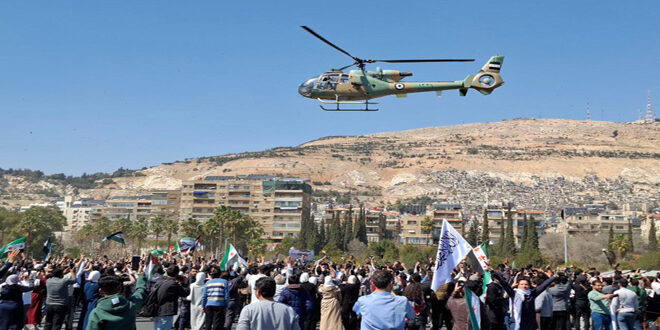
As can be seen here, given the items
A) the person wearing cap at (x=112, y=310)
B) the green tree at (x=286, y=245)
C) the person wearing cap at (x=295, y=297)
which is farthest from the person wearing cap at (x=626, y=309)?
the green tree at (x=286, y=245)

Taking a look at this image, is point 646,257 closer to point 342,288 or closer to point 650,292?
point 650,292

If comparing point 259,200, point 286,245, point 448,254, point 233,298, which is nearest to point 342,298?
point 233,298

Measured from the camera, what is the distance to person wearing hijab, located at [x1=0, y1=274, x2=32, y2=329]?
1138cm

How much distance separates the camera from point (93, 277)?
13398 millimetres

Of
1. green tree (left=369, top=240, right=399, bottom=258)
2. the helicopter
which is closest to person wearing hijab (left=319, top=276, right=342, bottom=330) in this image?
the helicopter

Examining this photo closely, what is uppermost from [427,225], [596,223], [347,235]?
[596,223]

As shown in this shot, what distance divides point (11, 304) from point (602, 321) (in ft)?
40.4

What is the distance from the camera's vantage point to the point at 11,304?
1150 centimetres

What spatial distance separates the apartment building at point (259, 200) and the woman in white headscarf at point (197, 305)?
125 meters

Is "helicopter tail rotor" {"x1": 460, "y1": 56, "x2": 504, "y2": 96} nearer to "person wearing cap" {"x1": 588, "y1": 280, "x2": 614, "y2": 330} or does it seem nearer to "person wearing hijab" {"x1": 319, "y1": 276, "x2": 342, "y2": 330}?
"person wearing cap" {"x1": 588, "y1": 280, "x2": 614, "y2": 330}

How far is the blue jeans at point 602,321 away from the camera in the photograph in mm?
14257

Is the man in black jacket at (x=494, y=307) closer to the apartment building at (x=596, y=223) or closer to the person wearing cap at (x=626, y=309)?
the person wearing cap at (x=626, y=309)

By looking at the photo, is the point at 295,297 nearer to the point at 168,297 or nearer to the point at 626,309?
the point at 168,297

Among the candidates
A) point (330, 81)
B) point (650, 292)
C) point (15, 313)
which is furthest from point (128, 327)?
point (330, 81)
